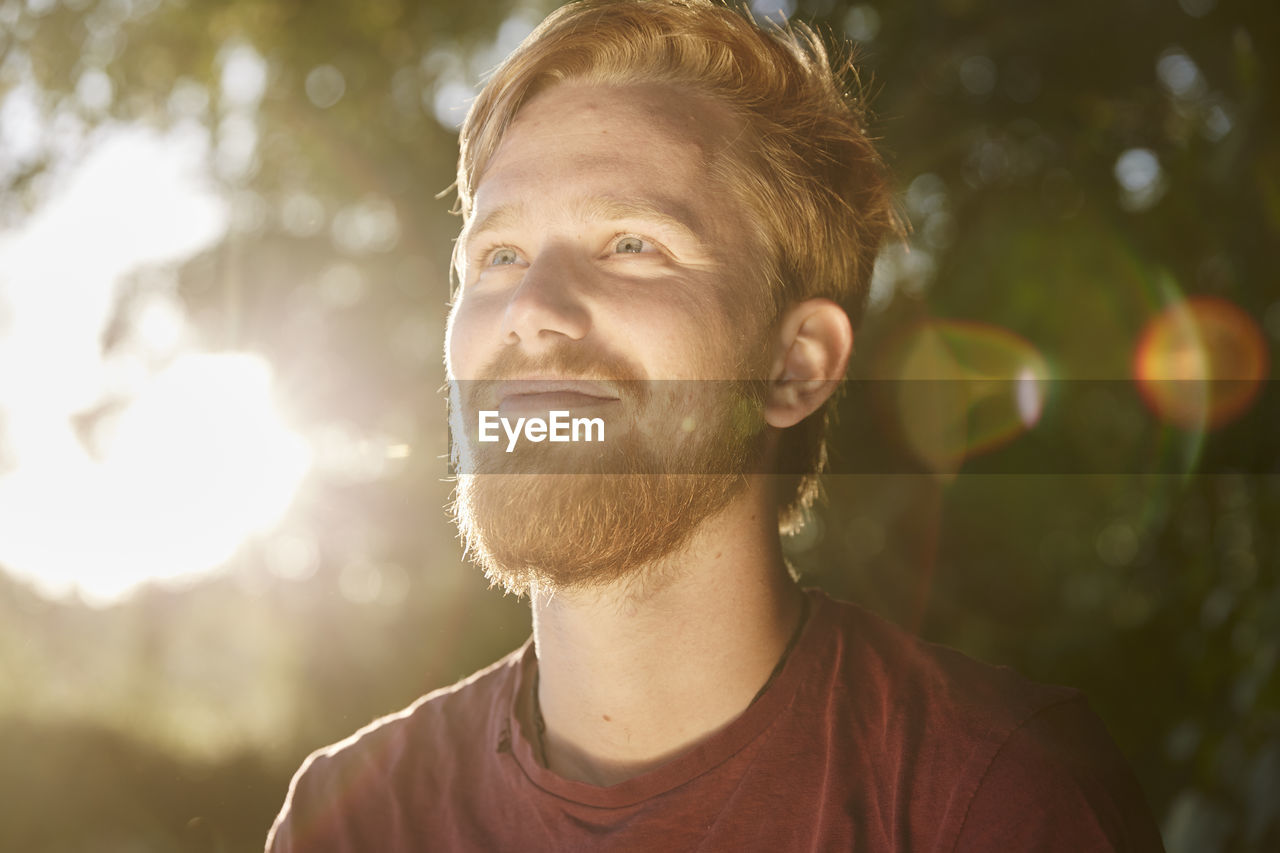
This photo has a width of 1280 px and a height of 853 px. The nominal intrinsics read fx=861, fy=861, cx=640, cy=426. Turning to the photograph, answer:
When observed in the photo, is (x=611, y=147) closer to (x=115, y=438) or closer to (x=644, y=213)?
(x=644, y=213)

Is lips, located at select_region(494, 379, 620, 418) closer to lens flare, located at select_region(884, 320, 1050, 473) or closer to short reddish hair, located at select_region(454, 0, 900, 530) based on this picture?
short reddish hair, located at select_region(454, 0, 900, 530)

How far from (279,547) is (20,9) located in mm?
1597

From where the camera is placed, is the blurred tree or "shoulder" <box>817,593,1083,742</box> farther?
the blurred tree

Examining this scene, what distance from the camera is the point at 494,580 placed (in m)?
1.32

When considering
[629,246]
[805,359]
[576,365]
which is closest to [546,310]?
[576,365]

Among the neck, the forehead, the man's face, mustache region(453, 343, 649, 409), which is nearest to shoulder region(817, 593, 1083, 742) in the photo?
the neck

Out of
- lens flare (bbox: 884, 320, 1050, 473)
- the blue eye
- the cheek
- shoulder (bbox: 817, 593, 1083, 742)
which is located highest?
the blue eye

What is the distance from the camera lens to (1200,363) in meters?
2.18

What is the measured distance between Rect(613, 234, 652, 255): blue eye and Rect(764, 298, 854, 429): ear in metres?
0.28

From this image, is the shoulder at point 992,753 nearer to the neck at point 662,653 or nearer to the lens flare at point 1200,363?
the neck at point 662,653

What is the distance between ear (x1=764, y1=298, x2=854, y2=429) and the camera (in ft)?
4.58

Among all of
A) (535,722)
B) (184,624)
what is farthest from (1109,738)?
(184,624)

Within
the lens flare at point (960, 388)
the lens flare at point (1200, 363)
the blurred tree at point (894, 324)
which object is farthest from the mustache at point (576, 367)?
the lens flare at point (1200, 363)

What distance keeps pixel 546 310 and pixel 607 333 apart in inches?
3.8
